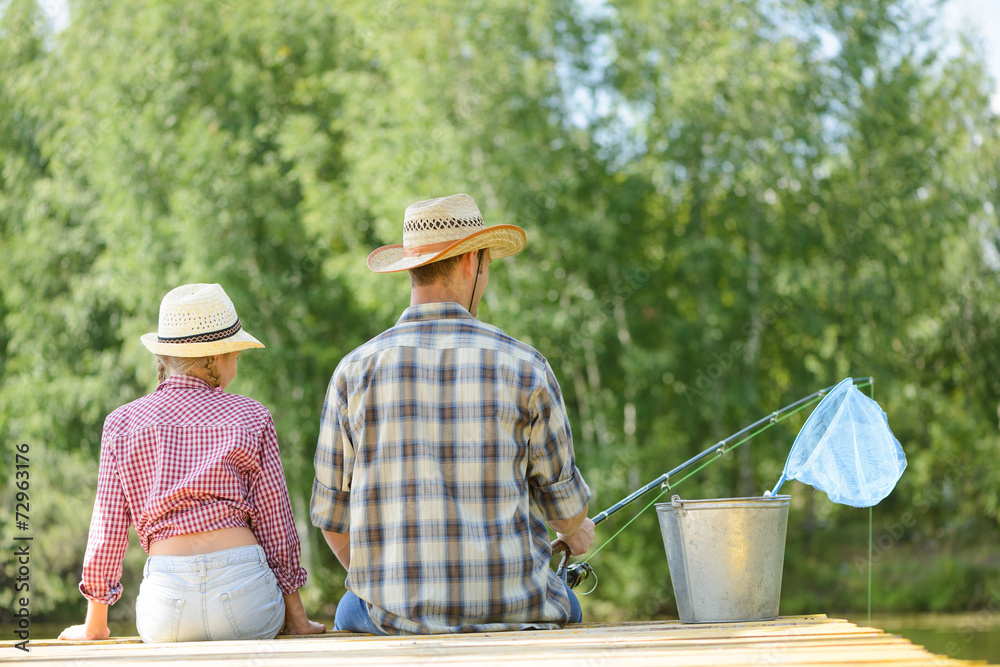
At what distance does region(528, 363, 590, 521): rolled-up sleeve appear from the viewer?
2260mm

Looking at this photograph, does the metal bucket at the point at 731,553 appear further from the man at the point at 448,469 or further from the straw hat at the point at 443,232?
the straw hat at the point at 443,232

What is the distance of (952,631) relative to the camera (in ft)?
34.3

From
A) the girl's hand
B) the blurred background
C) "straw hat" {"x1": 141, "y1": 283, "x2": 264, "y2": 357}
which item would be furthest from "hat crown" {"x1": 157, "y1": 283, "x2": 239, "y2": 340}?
the blurred background

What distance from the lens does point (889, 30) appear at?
35.1 ft

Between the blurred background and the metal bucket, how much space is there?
7.31 metres

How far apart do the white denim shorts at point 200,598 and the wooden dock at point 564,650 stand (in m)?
0.10

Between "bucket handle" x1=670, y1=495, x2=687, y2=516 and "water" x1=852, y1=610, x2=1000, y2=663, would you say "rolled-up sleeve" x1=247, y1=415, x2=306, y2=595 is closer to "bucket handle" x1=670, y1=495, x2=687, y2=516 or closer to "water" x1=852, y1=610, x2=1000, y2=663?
"bucket handle" x1=670, y1=495, x2=687, y2=516

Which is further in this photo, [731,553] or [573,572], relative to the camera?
[573,572]

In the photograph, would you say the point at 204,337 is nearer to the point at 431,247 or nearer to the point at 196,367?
the point at 196,367

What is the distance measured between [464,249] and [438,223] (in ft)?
0.30

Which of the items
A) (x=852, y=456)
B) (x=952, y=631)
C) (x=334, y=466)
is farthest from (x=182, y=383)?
(x=952, y=631)

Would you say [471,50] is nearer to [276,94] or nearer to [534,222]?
[534,222]

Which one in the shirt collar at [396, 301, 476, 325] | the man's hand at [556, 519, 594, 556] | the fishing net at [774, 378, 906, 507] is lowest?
the man's hand at [556, 519, 594, 556]

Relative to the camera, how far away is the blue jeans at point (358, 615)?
238 centimetres
